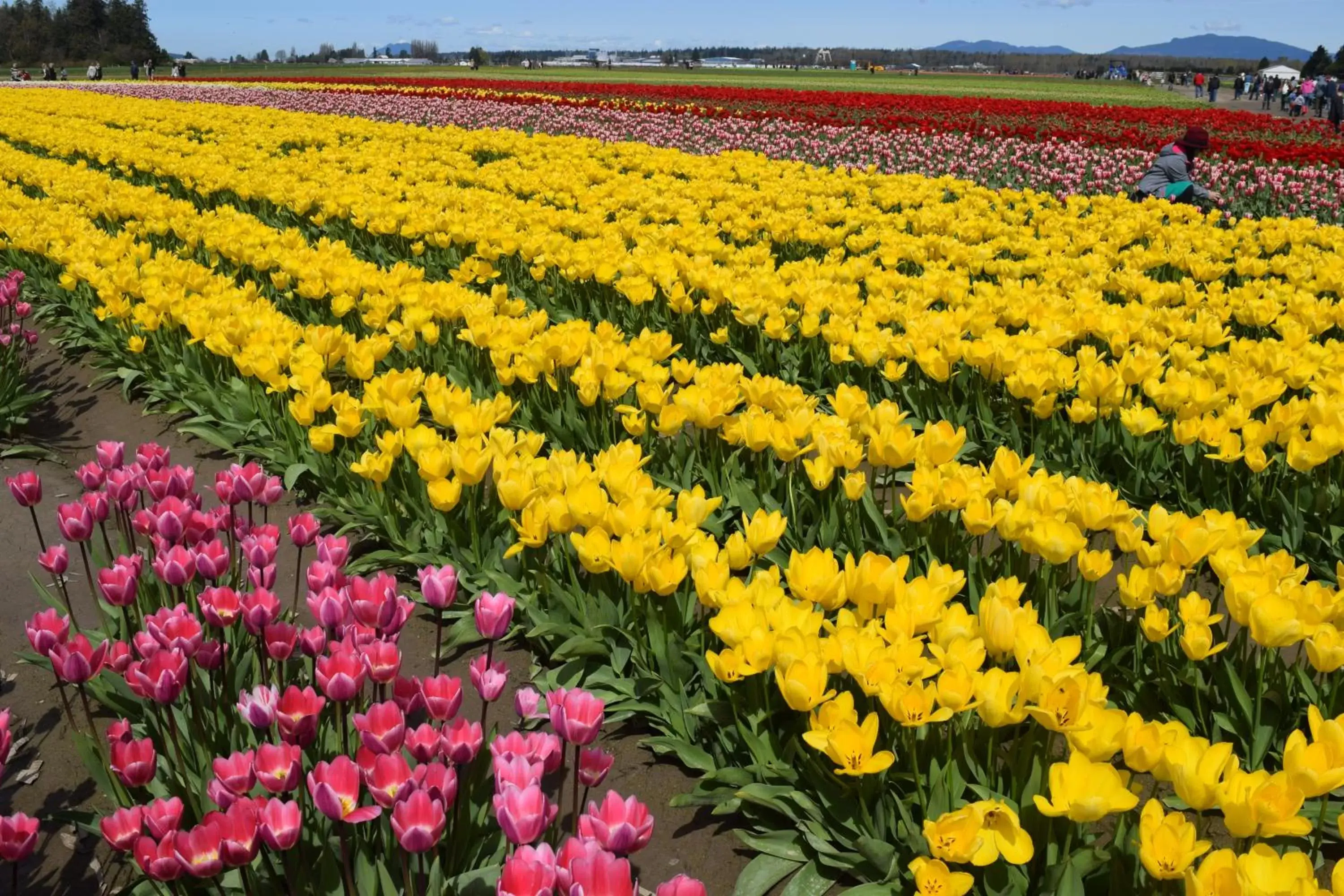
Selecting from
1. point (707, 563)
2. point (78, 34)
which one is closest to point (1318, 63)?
point (707, 563)

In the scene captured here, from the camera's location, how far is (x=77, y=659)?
2.24m

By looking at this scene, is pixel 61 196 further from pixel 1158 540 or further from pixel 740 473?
pixel 1158 540

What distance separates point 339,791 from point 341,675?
0.30 meters

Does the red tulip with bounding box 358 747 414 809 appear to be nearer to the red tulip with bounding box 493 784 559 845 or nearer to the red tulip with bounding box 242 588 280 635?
the red tulip with bounding box 493 784 559 845

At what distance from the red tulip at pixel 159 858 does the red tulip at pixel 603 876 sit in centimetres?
78

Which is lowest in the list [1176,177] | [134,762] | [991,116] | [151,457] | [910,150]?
[134,762]

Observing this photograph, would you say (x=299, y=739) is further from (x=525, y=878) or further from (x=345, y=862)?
(x=525, y=878)

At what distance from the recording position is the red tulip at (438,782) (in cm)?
184

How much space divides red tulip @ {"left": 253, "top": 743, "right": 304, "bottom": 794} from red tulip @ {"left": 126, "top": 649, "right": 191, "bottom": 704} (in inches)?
14.0

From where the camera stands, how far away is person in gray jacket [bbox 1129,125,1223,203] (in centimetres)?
1223

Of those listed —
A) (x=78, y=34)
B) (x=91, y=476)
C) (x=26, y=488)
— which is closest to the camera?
(x=26, y=488)

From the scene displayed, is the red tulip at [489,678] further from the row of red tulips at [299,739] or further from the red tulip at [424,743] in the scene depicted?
the red tulip at [424,743]

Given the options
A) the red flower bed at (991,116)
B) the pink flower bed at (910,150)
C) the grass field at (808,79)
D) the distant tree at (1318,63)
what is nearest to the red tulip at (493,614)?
the pink flower bed at (910,150)

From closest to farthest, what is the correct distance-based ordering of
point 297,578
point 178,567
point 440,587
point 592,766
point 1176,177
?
point 592,766 → point 440,587 → point 178,567 → point 297,578 → point 1176,177
